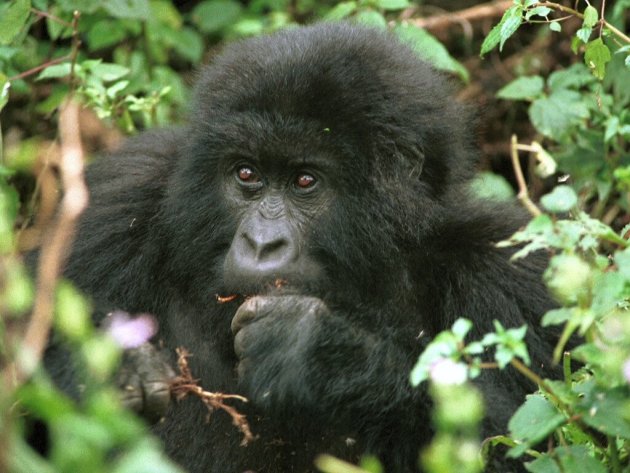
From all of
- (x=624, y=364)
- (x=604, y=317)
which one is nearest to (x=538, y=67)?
(x=604, y=317)

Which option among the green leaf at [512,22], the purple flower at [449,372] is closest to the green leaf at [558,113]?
the green leaf at [512,22]

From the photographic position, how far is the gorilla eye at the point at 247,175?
13.0 ft

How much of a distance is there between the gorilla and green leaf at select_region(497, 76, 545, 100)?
1.45 m

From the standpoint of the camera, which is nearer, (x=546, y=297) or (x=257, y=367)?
(x=257, y=367)

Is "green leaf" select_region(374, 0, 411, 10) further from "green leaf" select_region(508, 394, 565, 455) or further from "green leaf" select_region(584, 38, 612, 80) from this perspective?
"green leaf" select_region(508, 394, 565, 455)

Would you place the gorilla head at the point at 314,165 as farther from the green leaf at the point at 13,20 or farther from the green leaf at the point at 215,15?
the green leaf at the point at 215,15

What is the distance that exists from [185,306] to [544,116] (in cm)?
230

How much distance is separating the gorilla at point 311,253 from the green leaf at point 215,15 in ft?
7.76

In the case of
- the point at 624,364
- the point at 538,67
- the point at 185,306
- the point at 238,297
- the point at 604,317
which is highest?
the point at 624,364

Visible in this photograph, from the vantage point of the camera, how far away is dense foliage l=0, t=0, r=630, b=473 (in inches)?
72.2

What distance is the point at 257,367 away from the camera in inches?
137

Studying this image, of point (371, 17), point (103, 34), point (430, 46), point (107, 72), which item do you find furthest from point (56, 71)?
point (430, 46)

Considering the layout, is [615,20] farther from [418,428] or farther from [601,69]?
[418,428]

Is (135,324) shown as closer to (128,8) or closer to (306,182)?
(306,182)
